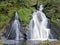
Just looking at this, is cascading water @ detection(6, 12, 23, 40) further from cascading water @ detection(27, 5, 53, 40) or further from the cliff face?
cascading water @ detection(27, 5, 53, 40)

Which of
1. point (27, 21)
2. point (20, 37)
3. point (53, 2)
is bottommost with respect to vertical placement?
point (20, 37)

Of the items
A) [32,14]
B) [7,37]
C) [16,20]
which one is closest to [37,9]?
[32,14]

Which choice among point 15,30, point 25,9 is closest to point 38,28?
point 15,30

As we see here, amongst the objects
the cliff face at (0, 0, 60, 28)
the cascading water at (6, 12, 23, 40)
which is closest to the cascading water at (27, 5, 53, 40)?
the cliff face at (0, 0, 60, 28)

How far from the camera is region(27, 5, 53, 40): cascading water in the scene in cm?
2888

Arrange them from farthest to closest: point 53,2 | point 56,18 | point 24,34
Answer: point 53,2
point 56,18
point 24,34

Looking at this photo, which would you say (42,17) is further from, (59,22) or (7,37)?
(7,37)

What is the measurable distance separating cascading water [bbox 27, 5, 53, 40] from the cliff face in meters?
0.65

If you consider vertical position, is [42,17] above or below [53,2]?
below

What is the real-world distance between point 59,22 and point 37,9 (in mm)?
4450

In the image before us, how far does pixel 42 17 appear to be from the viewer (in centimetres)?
3094

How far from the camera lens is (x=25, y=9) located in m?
32.2

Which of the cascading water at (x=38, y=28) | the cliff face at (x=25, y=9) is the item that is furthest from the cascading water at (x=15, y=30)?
the cascading water at (x=38, y=28)

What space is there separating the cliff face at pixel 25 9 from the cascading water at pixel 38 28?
0.65 m
